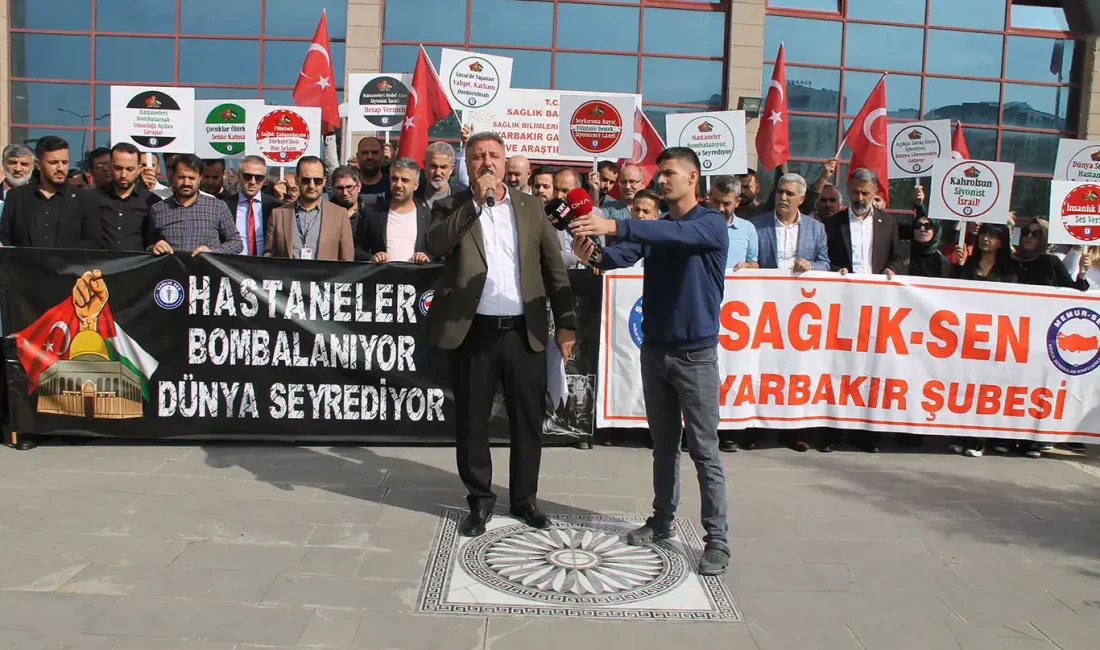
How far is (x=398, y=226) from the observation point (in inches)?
257

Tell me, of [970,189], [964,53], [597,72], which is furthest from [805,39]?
[970,189]

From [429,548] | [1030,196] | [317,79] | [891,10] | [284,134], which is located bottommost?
[429,548]

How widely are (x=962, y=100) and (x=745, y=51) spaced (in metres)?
4.02

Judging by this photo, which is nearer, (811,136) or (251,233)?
(251,233)

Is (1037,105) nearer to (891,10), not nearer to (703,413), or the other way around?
(891,10)

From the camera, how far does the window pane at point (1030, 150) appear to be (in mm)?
15406

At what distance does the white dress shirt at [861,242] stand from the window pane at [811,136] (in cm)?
830

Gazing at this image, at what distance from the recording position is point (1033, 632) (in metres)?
3.64

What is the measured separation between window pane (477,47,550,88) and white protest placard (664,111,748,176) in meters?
5.96

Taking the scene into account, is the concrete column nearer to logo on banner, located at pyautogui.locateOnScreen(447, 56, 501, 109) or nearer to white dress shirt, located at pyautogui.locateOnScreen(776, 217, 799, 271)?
logo on banner, located at pyautogui.locateOnScreen(447, 56, 501, 109)

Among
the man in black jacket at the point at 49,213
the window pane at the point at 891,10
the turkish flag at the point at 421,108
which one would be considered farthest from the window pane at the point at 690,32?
the man in black jacket at the point at 49,213

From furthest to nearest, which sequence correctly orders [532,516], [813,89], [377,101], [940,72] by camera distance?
1. [940,72]
2. [813,89]
3. [377,101]
4. [532,516]

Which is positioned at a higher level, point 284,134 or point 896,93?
point 896,93

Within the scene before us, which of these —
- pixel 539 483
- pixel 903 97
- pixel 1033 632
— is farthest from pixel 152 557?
pixel 903 97
